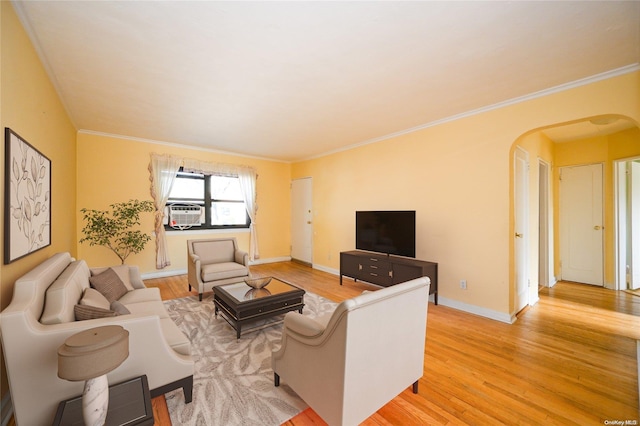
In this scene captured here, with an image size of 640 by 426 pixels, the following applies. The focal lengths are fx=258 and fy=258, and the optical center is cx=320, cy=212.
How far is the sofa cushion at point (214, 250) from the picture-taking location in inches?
168

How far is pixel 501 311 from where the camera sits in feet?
10.5

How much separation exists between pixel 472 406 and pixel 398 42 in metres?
2.75

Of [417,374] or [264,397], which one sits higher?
[417,374]

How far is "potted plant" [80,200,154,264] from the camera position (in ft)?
13.6

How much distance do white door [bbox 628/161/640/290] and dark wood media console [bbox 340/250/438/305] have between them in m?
3.46

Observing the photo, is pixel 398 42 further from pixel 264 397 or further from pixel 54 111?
pixel 54 111

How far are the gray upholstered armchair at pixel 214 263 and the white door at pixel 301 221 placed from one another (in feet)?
7.12

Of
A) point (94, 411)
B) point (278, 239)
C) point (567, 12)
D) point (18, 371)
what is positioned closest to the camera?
point (94, 411)

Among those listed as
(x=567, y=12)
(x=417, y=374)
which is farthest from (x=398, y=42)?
(x=417, y=374)

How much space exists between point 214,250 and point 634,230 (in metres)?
6.92

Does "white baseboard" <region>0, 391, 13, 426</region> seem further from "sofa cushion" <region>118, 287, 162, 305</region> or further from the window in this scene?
the window

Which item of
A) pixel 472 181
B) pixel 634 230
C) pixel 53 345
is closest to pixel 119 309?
pixel 53 345

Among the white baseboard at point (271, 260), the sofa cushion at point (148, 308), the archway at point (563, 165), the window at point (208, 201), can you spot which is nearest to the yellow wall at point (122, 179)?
the window at point (208, 201)

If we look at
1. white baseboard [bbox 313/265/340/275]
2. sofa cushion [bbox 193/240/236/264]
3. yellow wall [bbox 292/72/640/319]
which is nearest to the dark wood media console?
yellow wall [bbox 292/72/640/319]
